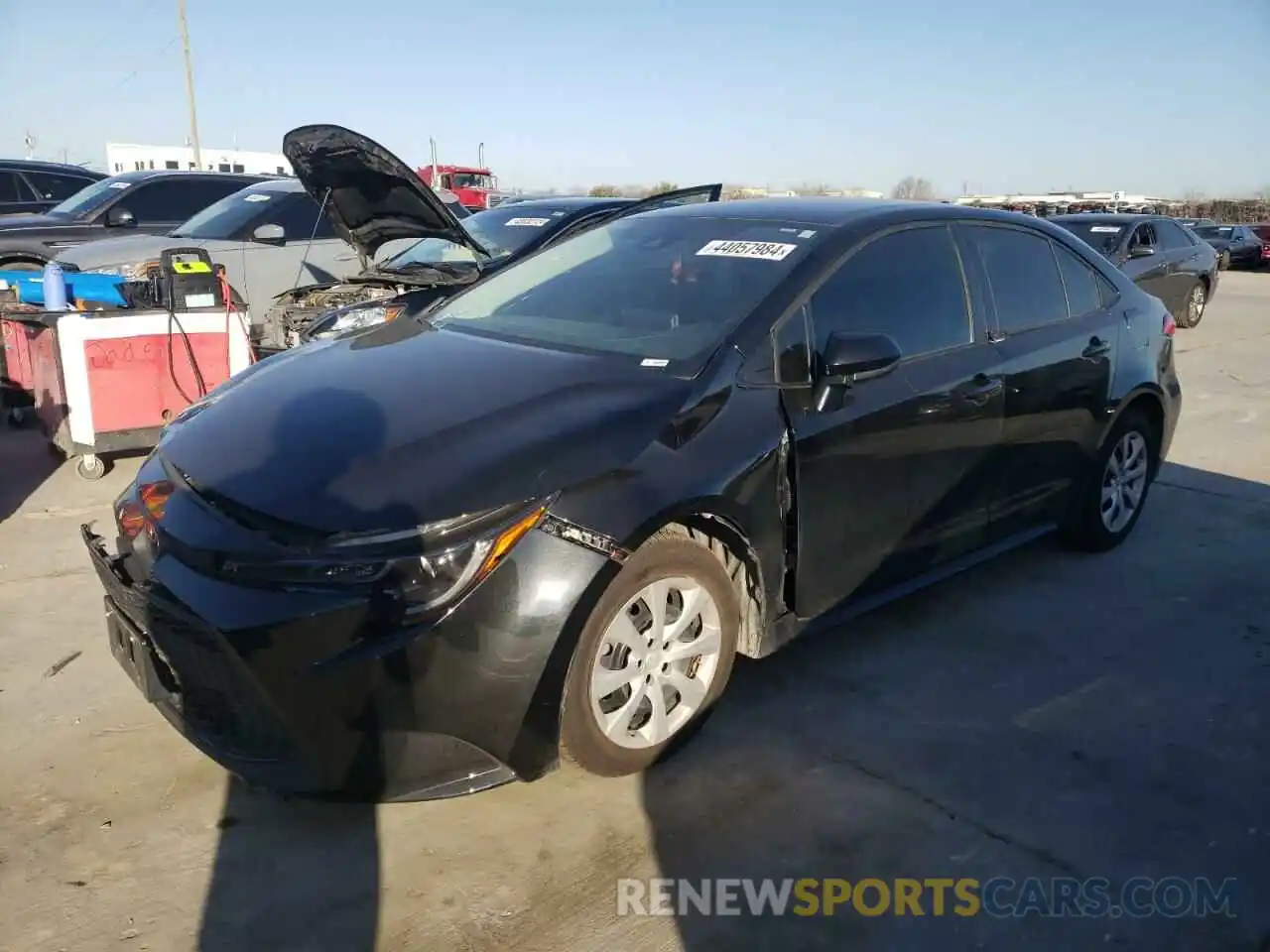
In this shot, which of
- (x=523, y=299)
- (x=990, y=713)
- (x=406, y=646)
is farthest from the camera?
(x=523, y=299)

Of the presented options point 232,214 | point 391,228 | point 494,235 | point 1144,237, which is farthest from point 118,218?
point 1144,237

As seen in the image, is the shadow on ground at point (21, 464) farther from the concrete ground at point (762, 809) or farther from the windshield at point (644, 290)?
the windshield at point (644, 290)

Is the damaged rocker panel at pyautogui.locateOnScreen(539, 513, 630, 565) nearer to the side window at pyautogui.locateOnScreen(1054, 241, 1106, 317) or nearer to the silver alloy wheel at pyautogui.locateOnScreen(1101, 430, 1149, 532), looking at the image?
the side window at pyautogui.locateOnScreen(1054, 241, 1106, 317)

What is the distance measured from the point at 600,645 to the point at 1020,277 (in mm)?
2656

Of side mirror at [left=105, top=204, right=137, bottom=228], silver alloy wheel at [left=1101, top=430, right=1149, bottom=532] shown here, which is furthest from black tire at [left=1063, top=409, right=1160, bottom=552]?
side mirror at [left=105, top=204, right=137, bottom=228]

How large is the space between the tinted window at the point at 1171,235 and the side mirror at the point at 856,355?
11736 mm

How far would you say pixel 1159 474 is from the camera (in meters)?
6.58

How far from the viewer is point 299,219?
9.18 meters

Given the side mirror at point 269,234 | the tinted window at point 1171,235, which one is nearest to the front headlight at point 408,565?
the side mirror at point 269,234

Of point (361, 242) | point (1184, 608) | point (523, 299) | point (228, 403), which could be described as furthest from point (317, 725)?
point (361, 242)

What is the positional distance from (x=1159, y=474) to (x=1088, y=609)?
2.66 meters

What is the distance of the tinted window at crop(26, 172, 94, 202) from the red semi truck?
534 inches

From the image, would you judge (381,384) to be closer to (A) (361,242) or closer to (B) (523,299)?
(B) (523,299)

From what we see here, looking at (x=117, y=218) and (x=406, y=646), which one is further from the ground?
(x=117, y=218)
